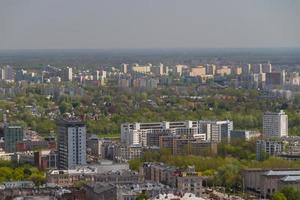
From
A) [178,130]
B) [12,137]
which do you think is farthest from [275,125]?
[12,137]

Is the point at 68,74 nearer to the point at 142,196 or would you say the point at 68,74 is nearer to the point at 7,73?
the point at 7,73

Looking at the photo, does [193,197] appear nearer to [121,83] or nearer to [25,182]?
[25,182]

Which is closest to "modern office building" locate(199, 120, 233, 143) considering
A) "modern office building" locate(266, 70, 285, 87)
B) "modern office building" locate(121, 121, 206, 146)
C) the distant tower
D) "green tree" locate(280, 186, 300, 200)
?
"modern office building" locate(121, 121, 206, 146)

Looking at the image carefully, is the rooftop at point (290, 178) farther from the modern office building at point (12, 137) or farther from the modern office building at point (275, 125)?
the modern office building at point (275, 125)

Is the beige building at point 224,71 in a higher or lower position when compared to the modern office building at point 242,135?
higher

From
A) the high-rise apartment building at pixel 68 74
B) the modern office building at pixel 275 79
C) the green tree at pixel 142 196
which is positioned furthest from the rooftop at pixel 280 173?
the high-rise apartment building at pixel 68 74

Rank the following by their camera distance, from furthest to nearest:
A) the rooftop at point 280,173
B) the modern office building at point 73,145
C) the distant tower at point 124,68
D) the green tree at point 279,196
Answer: the distant tower at point 124,68
the modern office building at point 73,145
the rooftop at point 280,173
the green tree at point 279,196
